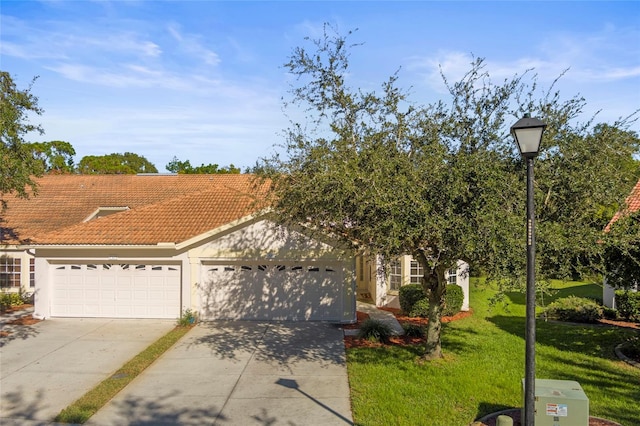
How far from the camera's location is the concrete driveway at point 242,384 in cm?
830

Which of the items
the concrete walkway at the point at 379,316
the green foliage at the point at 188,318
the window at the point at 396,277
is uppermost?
the window at the point at 396,277

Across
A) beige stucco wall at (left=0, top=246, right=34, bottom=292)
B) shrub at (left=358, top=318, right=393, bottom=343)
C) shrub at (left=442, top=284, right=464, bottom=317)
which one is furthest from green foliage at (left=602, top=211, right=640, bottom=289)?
beige stucco wall at (left=0, top=246, right=34, bottom=292)

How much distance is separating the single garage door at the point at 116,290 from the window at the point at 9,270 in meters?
4.13

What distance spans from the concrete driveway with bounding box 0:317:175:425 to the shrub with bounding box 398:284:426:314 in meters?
7.36

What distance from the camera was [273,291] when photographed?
15.6 meters

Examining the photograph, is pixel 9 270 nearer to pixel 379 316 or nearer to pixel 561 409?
pixel 379 316

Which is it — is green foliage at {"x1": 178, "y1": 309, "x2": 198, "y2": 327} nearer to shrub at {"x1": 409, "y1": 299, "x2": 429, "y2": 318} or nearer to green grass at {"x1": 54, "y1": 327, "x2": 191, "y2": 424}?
green grass at {"x1": 54, "y1": 327, "x2": 191, "y2": 424}

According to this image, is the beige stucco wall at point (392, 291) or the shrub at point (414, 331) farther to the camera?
the beige stucco wall at point (392, 291)

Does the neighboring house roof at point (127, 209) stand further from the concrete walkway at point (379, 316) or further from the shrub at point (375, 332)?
the concrete walkway at point (379, 316)

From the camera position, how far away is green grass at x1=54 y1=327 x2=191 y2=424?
27.3ft

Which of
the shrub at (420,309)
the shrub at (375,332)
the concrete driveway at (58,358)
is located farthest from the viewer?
the shrub at (420,309)

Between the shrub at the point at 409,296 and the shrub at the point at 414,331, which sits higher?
the shrub at the point at 409,296

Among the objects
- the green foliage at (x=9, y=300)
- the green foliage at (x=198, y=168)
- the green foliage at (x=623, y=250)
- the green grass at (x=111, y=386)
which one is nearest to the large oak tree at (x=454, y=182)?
the green foliage at (x=623, y=250)

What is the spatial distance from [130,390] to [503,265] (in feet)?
23.8
